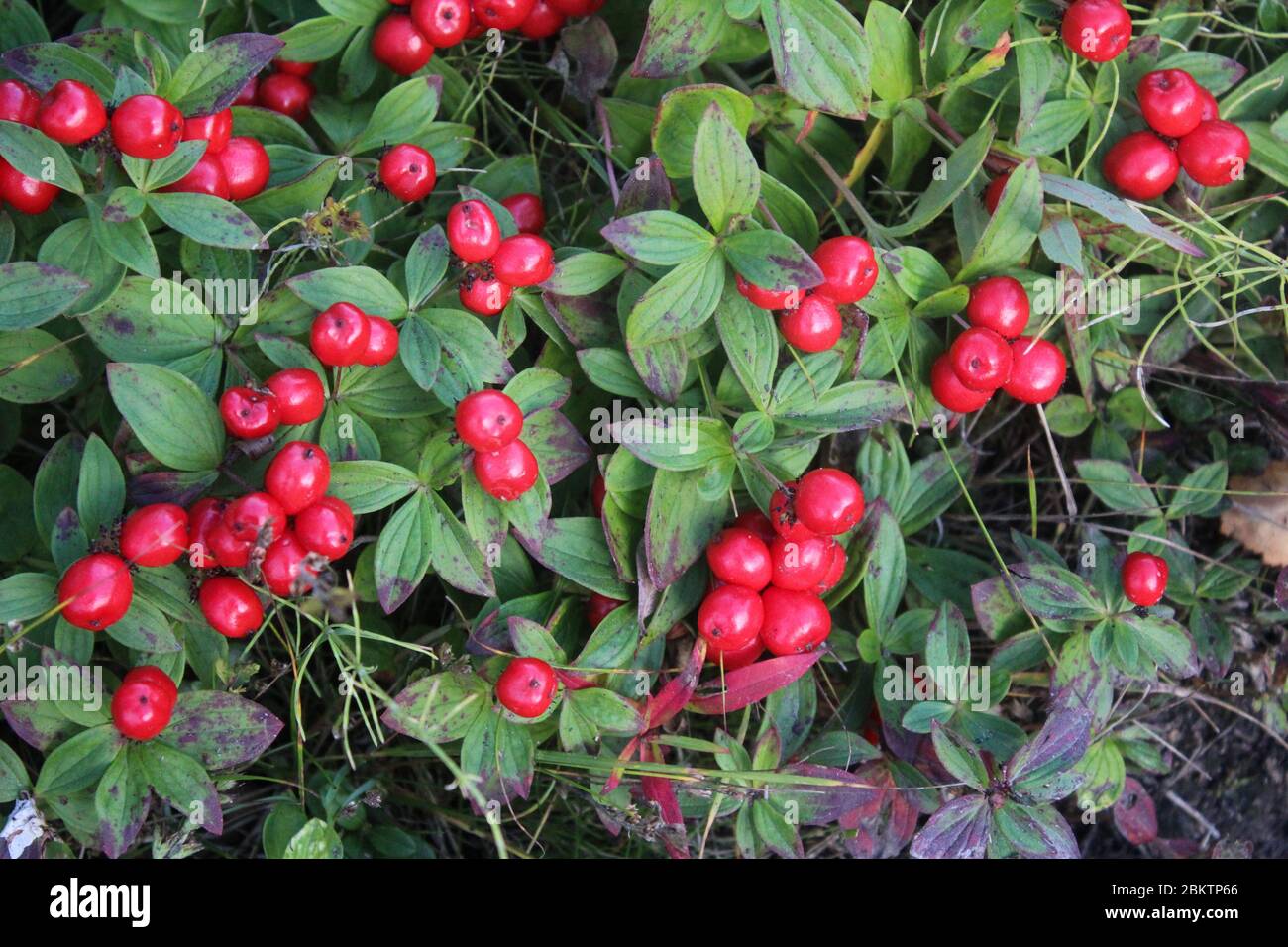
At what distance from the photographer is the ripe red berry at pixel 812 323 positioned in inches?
90.9

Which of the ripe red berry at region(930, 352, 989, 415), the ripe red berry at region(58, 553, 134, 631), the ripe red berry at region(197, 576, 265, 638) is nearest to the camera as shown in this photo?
the ripe red berry at region(58, 553, 134, 631)

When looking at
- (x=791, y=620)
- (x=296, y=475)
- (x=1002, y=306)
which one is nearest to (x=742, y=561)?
(x=791, y=620)

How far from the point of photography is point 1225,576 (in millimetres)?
2812

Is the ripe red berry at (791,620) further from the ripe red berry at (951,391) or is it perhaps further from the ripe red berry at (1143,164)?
the ripe red berry at (1143,164)

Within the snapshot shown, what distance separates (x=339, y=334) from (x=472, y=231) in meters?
0.34

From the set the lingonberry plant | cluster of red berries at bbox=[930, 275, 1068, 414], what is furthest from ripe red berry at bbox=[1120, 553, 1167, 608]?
cluster of red berries at bbox=[930, 275, 1068, 414]

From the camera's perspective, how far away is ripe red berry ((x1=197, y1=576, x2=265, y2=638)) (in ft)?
7.02

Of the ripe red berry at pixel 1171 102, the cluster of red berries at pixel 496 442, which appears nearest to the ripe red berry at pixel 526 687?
the cluster of red berries at pixel 496 442

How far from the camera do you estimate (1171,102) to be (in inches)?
97.7

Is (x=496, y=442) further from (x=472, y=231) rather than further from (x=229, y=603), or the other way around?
(x=229, y=603)

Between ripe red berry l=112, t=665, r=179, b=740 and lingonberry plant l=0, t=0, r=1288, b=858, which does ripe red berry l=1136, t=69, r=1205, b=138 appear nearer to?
lingonberry plant l=0, t=0, r=1288, b=858

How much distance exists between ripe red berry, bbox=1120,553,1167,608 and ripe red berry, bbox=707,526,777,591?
0.89 meters
